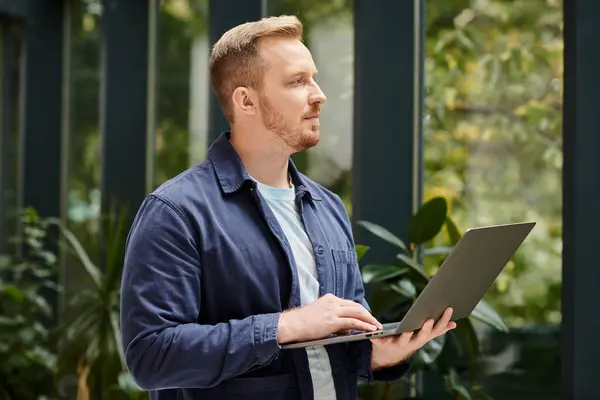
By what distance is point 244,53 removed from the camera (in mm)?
1936

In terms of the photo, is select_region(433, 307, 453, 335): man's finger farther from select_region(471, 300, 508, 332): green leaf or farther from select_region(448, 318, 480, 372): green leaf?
select_region(448, 318, 480, 372): green leaf

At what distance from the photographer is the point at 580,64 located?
2.75m

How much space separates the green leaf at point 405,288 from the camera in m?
2.96

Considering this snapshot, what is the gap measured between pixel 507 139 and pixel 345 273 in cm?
147

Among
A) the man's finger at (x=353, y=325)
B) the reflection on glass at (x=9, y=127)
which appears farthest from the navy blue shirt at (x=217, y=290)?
the reflection on glass at (x=9, y=127)

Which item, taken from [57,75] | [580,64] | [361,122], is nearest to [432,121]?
[361,122]

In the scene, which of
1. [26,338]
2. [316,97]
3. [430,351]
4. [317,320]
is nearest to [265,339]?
[317,320]

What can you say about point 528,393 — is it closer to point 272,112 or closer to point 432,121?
point 432,121

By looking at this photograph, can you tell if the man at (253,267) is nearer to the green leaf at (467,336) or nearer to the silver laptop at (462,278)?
the silver laptop at (462,278)

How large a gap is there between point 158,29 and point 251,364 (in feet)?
12.6

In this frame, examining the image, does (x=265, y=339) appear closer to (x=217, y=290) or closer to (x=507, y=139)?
(x=217, y=290)

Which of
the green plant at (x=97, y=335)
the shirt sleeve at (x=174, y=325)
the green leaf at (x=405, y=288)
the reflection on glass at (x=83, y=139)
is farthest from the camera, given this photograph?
the reflection on glass at (x=83, y=139)

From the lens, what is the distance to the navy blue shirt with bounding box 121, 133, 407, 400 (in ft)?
5.66

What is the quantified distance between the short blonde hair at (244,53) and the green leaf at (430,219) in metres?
1.20
